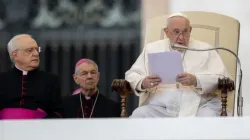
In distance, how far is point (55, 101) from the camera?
593 cm

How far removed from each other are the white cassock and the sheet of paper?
24 centimetres

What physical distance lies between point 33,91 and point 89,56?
3.30 meters

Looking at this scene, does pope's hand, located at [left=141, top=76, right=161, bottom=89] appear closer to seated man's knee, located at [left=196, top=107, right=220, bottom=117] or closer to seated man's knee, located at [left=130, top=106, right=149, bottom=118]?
seated man's knee, located at [left=130, top=106, right=149, bottom=118]

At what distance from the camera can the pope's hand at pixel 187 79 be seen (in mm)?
5961

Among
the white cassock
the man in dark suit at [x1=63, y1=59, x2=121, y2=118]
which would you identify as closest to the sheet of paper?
the white cassock

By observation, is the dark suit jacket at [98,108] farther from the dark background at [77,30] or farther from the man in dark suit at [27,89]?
the dark background at [77,30]

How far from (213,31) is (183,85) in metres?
0.67

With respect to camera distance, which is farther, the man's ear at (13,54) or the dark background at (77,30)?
the dark background at (77,30)

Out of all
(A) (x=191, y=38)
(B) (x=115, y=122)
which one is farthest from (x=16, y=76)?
(B) (x=115, y=122)

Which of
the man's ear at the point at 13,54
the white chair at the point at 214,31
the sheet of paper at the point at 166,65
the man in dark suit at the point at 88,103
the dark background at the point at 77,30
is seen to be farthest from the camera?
the dark background at the point at 77,30

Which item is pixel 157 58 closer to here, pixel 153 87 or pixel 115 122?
pixel 153 87

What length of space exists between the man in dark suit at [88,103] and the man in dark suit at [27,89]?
1.07 feet

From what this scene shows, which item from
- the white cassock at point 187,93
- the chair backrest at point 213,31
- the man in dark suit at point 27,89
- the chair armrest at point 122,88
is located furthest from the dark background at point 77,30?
the man in dark suit at point 27,89

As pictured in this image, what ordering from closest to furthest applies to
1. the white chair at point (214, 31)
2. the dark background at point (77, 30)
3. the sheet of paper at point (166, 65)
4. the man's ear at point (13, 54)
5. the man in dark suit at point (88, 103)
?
the sheet of paper at point (166, 65) → the man's ear at point (13, 54) → the man in dark suit at point (88, 103) → the white chair at point (214, 31) → the dark background at point (77, 30)
